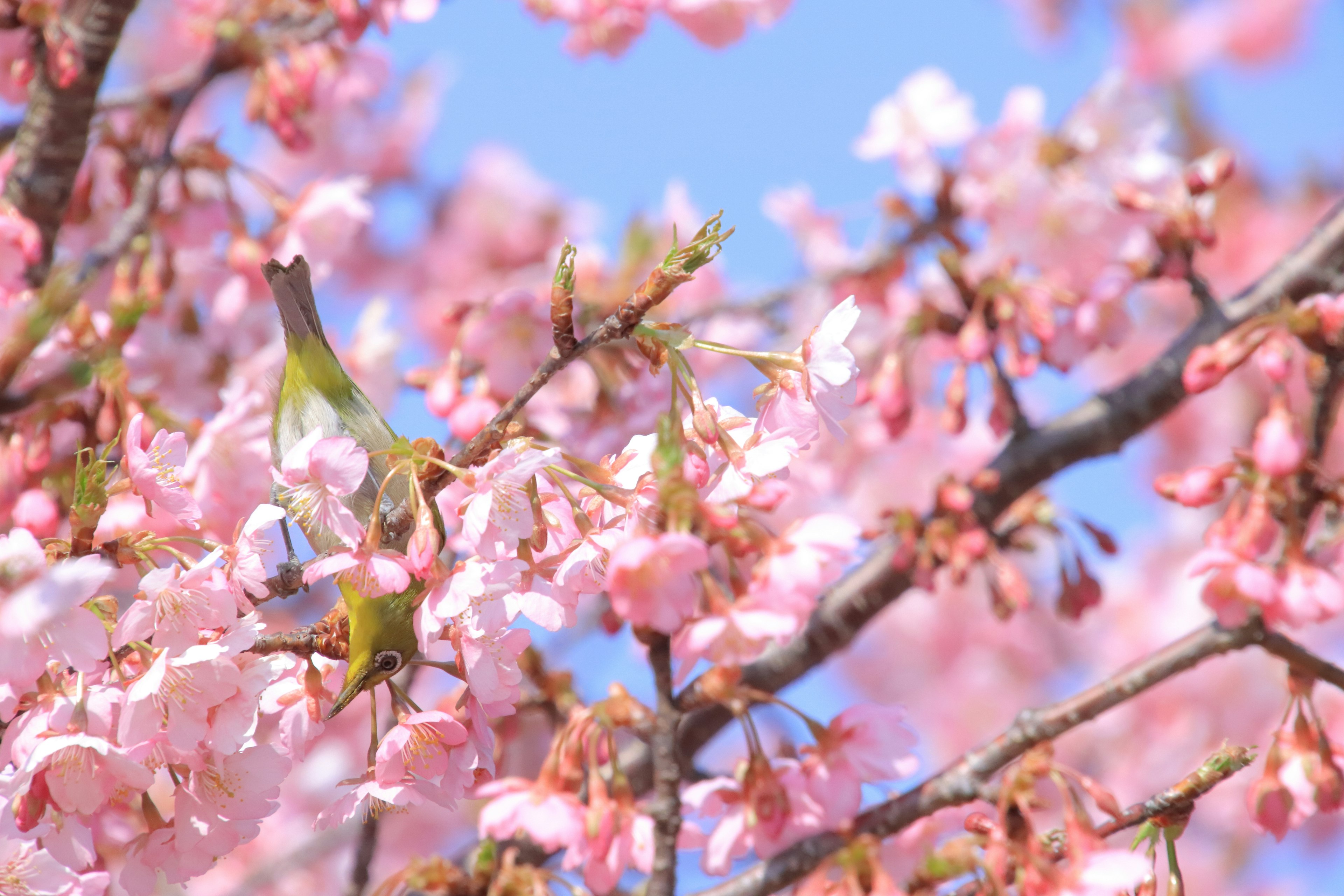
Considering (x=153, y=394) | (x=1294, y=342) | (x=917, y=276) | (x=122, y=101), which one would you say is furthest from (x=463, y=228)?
(x=1294, y=342)

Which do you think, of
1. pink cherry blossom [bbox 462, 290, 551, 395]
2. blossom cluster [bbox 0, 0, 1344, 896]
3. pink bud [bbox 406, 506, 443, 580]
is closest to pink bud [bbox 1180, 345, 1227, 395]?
blossom cluster [bbox 0, 0, 1344, 896]

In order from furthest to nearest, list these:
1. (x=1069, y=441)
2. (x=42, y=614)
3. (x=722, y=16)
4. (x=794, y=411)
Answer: (x=722, y=16)
(x=1069, y=441)
(x=794, y=411)
(x=42, y=614)

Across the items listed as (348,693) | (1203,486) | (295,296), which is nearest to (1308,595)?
(1203,486)

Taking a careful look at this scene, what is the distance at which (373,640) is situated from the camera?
1997mm

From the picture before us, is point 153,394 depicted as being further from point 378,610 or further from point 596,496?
point 596,496

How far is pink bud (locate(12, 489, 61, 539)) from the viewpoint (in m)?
2.40

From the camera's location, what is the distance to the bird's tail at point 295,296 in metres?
2.97

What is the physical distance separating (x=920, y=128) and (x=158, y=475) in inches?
120

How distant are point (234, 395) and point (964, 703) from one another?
18.5 ft

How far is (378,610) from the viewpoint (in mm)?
2006

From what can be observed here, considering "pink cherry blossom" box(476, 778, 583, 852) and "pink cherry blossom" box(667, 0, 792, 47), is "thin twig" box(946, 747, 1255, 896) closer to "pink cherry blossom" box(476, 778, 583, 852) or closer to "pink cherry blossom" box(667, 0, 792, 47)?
"pink cherry blossom" box(476, 778, 583, 852)

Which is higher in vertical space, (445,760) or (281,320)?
(281,320)

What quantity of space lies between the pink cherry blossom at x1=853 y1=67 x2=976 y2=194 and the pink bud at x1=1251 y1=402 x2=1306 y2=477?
1.99m

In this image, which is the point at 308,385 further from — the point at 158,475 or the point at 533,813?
the point at 533,813
